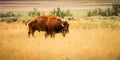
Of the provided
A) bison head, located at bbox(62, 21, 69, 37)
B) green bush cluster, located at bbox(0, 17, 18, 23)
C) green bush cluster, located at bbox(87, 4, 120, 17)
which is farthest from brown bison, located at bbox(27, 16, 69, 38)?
green bush cluster, located at bbox(87, 4, 120, 17)

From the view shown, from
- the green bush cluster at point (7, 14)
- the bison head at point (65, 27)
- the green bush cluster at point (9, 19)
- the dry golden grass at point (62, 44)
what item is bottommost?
the dry golden grass at point (62, 44)

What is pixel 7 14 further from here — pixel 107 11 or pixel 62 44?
pixel 107 11

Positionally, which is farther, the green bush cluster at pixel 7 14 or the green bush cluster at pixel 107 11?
the green bush cluster at pixel 107 11

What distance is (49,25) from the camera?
10.6 feet

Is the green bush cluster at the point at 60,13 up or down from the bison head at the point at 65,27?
up

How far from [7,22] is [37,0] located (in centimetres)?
42

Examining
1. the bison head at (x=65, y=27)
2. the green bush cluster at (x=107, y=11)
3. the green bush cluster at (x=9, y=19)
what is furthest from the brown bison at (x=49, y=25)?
the green bush cluster at (x=107, y=11)

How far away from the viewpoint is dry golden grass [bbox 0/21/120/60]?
3148mm

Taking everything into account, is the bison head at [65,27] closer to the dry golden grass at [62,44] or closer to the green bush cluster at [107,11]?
the dry golden grass at [62,44]

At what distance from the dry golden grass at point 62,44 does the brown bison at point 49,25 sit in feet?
0.17

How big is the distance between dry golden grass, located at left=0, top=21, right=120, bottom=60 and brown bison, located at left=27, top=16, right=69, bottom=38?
5cm

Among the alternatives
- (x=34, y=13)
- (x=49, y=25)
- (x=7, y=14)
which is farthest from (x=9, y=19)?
(x=49, y=25)

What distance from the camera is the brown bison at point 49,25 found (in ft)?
10.4

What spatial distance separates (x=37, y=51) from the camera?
3193 mm
